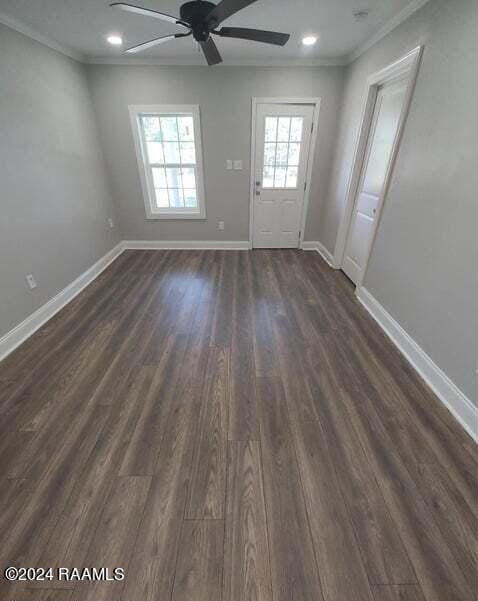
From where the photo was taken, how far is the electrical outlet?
240 centimetres

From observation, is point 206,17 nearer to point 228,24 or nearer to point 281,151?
point 228,24

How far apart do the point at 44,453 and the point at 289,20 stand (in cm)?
378

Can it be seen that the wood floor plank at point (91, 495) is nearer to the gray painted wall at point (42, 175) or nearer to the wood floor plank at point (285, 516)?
the wood floor plank at point (285, 516)

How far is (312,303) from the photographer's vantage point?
2.84 meters

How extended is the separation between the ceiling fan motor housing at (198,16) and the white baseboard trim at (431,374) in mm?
2598

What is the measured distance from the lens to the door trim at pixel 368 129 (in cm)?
203

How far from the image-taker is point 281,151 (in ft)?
12.3

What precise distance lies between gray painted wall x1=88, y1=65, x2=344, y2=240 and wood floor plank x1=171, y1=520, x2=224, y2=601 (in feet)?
12.5

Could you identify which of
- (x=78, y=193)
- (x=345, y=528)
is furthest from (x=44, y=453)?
(x=78, y=193)

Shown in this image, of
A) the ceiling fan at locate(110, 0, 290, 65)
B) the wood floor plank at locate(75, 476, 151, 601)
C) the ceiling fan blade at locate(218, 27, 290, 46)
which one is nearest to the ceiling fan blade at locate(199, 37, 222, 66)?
the ceiling fan at locate(110, 0, 290, 65)

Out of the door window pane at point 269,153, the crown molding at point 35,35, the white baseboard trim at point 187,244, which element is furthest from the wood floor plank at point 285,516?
the crown molding at point 35,35

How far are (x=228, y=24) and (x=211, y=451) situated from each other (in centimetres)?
364

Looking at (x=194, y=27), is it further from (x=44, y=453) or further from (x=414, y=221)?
(x=44, y=453)

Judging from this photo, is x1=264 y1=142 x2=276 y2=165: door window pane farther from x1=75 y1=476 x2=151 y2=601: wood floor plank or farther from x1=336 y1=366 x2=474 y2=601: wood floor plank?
x1=75 y1=476 x2=151 y2=601: wood floor plank
